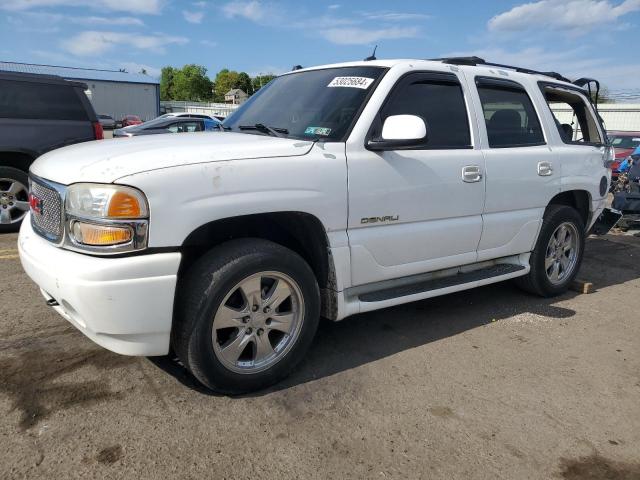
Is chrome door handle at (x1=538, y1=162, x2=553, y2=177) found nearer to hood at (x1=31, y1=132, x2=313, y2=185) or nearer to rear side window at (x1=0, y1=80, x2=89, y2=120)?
hood at (x1=31, y1=132, x2=313, y2=185)

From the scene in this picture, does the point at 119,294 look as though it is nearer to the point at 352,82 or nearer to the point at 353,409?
the point at 353,409

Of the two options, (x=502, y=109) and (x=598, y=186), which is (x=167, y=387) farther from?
(x=598, y=186)

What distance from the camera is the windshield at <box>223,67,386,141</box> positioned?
3.46 m

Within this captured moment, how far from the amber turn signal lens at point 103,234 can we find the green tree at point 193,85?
102 metres

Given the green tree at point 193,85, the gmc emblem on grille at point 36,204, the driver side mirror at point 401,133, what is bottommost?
the gmc emblem on grille at point 36,204

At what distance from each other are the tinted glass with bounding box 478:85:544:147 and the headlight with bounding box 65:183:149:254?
275cm

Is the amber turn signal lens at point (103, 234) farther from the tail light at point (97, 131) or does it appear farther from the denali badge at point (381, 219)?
the tail light at point (97, 131)

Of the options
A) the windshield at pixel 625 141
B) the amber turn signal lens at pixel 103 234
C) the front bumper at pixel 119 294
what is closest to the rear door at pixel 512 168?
the front bumper at pixel 119 294

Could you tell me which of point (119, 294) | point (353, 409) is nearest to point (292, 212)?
point (119, 294)

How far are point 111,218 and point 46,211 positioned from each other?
25.5 inches

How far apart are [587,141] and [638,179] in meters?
4.26

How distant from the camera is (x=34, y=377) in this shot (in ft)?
10.4

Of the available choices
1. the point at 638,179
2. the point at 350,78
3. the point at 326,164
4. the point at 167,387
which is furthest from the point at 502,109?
the point at 638,179

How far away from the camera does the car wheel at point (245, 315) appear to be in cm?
283
